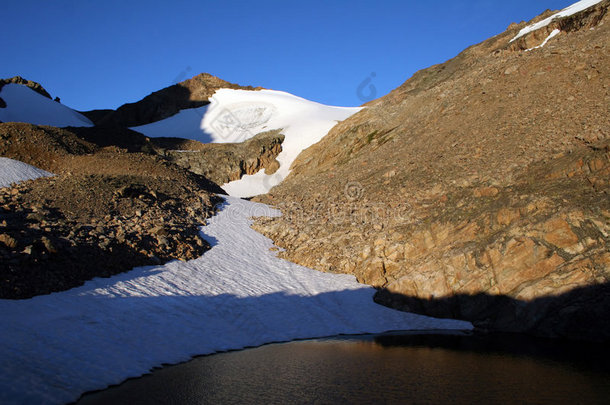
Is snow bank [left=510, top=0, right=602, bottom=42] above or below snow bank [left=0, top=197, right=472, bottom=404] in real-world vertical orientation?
above

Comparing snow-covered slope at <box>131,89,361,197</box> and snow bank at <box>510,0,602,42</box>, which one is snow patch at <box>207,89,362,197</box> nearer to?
snow-covered slope at <box>131,89,361,197</box>

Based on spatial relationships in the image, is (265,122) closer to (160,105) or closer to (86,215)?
(160,105)

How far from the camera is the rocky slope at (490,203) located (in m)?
14.4

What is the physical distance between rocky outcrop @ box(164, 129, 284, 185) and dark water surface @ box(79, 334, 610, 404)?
3979 cm

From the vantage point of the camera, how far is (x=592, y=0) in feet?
128

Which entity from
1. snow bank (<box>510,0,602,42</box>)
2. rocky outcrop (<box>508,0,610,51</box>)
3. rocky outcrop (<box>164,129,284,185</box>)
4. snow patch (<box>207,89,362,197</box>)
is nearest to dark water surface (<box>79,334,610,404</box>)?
rocky outcrop (<box>508,0,610,51</box>)

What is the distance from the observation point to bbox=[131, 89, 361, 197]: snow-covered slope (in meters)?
54.2

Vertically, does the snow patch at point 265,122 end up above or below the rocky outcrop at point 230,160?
above

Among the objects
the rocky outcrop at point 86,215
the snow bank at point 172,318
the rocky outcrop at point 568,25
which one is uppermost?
the rocky outcrop at point 568,25

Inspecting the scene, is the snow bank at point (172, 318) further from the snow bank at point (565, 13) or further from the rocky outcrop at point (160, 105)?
the rocky outcrop at point (160, 105)

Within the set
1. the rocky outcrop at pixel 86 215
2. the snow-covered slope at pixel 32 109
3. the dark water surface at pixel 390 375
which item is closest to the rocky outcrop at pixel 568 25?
the rocky outcrop at pixel 86 215

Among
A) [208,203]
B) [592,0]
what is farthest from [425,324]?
[592,0]

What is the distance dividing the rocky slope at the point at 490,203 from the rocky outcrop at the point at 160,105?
61.2m

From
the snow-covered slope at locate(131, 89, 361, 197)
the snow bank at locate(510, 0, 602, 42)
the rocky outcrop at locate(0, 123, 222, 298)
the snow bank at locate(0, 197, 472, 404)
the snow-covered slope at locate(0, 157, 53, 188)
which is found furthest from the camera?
the snow-covered slope at locate(131, 89, 361, 197)
